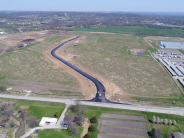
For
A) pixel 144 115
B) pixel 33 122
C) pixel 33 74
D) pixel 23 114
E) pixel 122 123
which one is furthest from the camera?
pixel 33 74

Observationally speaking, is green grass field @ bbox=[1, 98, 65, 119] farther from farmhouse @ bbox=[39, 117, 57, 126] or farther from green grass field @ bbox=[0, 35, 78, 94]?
green grass field @ bbox=[0, 35, 78, 94]

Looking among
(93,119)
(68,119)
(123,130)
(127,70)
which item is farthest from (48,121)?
(127,70)

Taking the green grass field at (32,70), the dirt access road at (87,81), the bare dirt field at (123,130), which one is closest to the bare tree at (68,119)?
the bare dirt field at (123,130)

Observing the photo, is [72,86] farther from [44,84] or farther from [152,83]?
[152,83]

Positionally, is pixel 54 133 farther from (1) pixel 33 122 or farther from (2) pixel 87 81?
(2) pixel 87 81

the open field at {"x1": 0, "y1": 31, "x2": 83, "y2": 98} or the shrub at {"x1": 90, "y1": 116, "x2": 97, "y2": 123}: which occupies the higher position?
the open field at {"x1": 0, "y1": 31, "x2": 83, "y2": 98}

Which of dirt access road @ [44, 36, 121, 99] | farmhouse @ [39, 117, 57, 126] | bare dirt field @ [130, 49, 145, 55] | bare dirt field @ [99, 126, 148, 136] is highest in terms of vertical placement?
bare dirt field @ [130, 49, 145, 55]

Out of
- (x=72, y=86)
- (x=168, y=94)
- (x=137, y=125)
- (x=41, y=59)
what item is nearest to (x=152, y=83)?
(x=168, y=94)

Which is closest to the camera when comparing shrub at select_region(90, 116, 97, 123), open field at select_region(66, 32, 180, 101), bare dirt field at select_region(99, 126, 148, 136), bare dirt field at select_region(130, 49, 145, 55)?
bare dirt field at select_region(99, 126, 148, 136)

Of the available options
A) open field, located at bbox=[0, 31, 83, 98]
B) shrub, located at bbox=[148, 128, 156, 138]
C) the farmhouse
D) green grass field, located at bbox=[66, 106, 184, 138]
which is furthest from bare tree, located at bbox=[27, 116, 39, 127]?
shrub, located at bbox=[148, 128, 156, 138]
